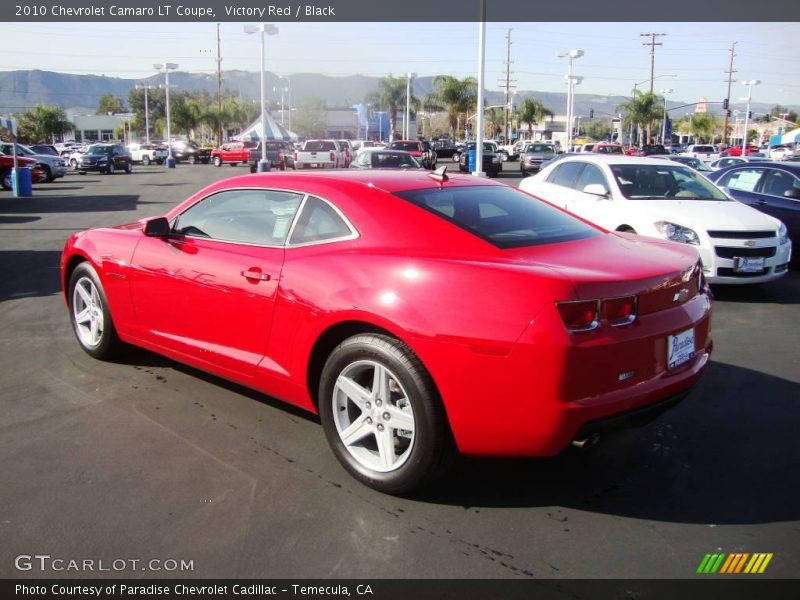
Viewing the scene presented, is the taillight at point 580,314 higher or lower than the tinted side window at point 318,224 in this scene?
lower

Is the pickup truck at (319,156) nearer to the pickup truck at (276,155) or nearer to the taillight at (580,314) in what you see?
the pickup truck at (276,155)

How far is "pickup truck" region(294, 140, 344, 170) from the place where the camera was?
32594mm

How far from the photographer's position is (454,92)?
67.1m

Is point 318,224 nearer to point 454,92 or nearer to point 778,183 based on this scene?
point 778,183

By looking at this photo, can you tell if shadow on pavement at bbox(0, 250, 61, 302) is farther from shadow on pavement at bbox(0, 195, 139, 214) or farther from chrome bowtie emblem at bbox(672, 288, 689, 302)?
shadow on pavement at bbox(0, 195, 139, 214)

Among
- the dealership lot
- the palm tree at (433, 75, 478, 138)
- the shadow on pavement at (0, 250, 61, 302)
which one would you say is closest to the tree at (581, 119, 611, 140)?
the palm tree at (433, 75, 478, 138)

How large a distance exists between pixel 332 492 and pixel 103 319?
8.83ft

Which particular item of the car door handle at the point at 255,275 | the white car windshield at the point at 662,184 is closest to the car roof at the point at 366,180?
the car door handle at the point at 255,275

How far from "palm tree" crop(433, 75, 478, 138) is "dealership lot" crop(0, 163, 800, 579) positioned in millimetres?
64783

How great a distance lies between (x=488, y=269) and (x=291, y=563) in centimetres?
151

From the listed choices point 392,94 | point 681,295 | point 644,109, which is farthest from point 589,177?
point 392,94

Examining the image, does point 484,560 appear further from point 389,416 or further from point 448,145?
point 448,145

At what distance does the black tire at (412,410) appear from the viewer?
128 inches
